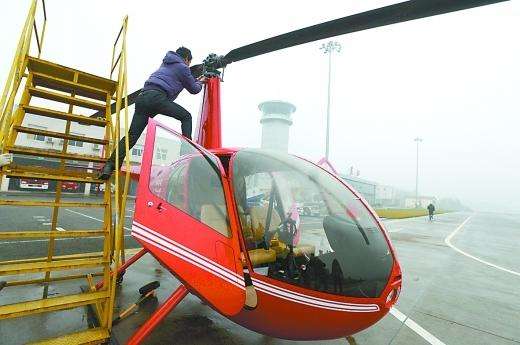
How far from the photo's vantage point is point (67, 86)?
4469 mm

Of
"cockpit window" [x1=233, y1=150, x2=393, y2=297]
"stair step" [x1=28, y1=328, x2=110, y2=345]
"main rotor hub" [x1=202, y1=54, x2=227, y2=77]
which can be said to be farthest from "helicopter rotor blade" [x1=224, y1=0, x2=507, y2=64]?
"stair step" [x1=28, y1=328, x2=110, y2=345]

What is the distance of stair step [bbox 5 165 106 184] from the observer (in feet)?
11.6

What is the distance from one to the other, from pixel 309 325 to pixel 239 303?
85 centimetres

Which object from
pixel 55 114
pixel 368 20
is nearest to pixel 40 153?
pixel 55 114

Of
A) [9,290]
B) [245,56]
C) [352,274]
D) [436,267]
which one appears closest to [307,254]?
[352,274]

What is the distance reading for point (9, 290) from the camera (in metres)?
4.77

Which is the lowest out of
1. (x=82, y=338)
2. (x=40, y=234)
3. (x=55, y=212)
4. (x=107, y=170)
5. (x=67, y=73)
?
(x=82, y=338)

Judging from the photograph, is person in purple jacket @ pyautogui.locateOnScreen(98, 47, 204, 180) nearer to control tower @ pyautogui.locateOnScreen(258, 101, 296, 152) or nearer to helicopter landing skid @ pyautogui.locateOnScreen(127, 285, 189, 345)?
helicopter landing skid @ pyautogui.locateOnScreen(127, 285, 189, 345)

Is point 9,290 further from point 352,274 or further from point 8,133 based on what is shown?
point 352,274

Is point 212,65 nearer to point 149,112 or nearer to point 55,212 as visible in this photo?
point 149,112

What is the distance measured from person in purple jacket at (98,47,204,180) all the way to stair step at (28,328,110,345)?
5.76 feet

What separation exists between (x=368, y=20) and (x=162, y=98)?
2.42 m

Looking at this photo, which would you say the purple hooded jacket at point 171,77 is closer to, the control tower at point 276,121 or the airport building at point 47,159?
the airport building at point 47,159

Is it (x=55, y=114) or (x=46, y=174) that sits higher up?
(x=55, y=114)
